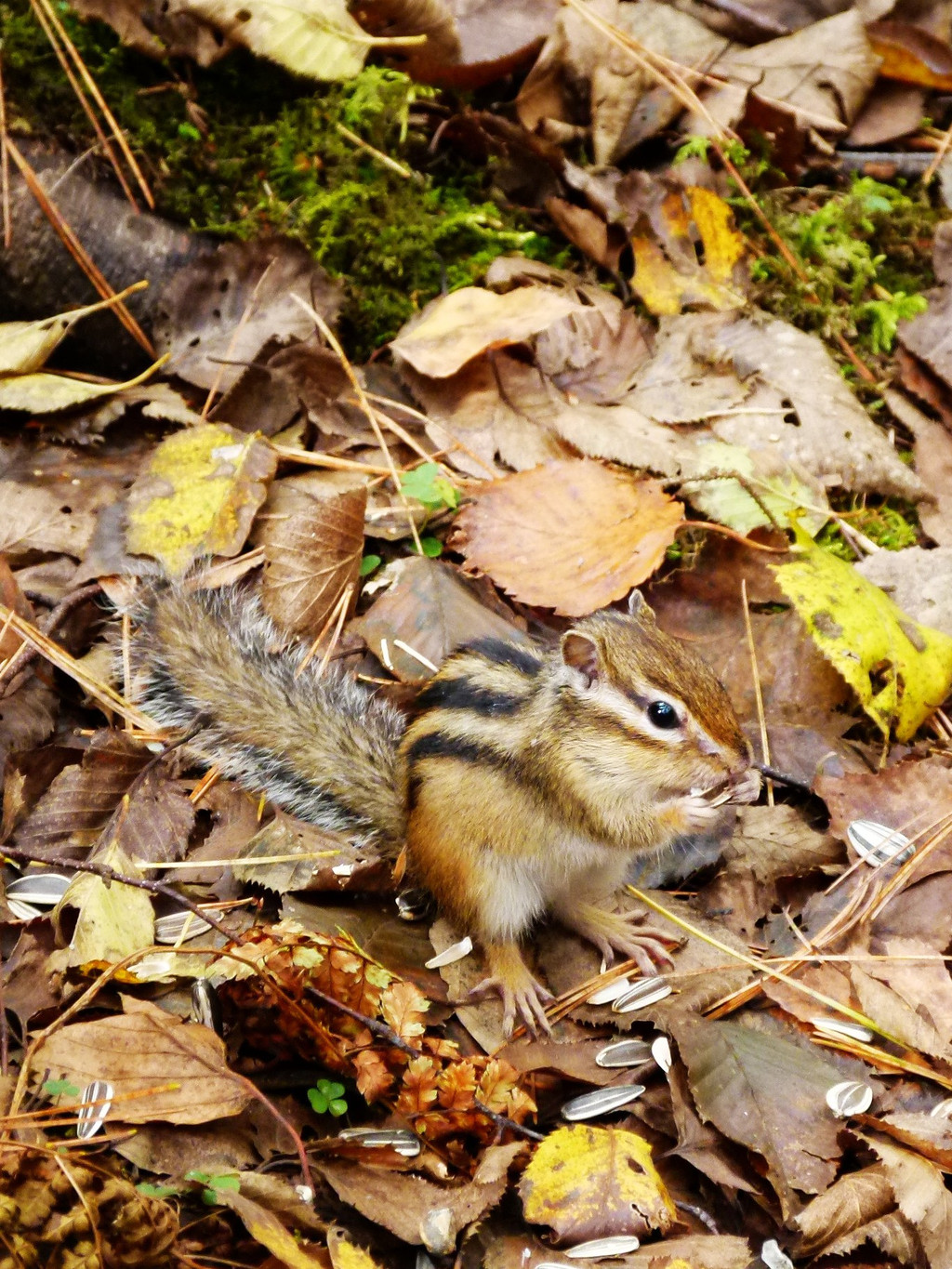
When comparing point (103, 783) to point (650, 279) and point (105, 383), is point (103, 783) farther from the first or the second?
point (650, 279)

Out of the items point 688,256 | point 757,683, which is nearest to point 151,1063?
point 757,683

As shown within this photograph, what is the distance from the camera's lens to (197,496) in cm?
324

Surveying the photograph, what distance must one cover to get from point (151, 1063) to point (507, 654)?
1257mm

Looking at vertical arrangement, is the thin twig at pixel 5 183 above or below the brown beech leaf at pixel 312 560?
above

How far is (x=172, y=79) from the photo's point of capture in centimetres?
366

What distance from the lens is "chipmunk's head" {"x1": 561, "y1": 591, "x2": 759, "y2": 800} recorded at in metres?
2.62

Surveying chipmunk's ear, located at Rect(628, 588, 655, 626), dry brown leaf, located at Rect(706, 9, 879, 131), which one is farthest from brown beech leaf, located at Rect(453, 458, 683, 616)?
dry brown leaf, located at Rect(706, 9, 879, 131)

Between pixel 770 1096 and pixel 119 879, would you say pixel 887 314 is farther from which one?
pixel 119 879

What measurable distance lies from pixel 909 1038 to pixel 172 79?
3.42 m

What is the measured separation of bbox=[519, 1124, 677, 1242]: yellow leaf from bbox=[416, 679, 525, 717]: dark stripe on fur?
955mm

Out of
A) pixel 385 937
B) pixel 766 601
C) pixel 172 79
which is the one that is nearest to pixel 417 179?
pixel 172 79

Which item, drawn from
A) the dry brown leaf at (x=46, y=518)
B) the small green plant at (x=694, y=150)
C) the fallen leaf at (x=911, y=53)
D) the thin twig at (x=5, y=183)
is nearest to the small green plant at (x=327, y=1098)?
the dry brown leaf at (x=46, y=518)

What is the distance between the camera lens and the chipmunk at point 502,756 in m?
2.68

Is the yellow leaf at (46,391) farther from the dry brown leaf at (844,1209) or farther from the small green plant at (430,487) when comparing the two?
the dry brown leaf at (844,1209)
